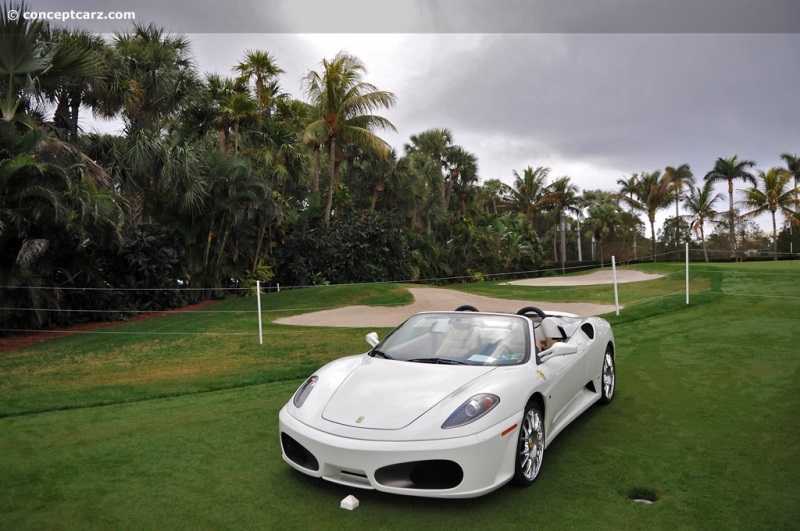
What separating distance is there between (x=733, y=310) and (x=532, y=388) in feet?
35.6

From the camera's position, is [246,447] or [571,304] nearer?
[246,447]

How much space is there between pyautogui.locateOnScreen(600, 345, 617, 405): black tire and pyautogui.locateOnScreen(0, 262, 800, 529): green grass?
17 centimetres

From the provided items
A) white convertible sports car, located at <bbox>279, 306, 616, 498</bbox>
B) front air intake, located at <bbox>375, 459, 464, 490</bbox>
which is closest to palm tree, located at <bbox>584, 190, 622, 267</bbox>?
white convertible sports car, located at <bbox>279, 306, 616, 498</bbox>

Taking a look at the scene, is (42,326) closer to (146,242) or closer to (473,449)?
(146,242)

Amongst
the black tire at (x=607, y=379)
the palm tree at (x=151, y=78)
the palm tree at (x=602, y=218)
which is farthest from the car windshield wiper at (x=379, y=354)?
the palm tree at (x=602, y=218)

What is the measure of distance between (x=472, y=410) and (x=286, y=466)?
5.08 feet

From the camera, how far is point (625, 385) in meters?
6.62

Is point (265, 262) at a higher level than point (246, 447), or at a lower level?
higher

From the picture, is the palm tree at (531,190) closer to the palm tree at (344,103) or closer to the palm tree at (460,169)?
the palm tree at (460,169)

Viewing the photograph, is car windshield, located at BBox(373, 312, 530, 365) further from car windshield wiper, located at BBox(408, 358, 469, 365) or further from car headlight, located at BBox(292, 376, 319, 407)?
car headlight, located at BBox(292, 376, 319, 407)

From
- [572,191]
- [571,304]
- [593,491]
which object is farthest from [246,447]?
[572,191]

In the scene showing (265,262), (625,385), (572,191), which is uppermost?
(572,191)

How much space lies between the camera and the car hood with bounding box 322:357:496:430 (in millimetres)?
3539

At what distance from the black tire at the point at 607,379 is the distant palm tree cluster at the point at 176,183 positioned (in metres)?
10.4
